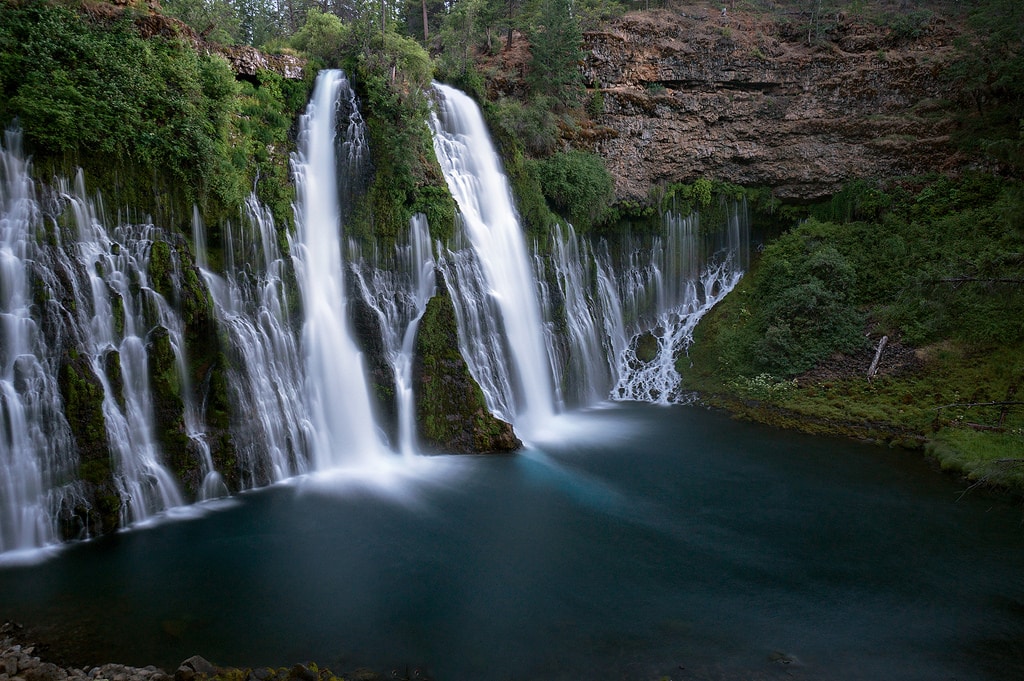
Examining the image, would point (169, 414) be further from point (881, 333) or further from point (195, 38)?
point (881, 333)

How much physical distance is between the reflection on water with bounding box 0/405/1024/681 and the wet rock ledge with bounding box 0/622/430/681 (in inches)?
10.6

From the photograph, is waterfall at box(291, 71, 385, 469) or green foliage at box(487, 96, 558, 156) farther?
green foliage at box(487, 96, 558, 156)

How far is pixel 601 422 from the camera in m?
17.0

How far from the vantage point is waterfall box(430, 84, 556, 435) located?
50.9ft

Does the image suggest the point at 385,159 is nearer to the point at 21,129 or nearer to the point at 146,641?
the point at 21,129

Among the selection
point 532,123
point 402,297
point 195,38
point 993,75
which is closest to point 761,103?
point 993,75

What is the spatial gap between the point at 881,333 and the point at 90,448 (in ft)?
62.0

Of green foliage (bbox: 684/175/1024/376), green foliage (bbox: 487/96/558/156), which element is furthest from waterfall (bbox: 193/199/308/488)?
green foliage (bbox: 684/175/1024/376)

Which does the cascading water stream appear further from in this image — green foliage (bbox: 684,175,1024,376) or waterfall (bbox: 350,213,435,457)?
green foliage (bbox: 684,175,1024,376)

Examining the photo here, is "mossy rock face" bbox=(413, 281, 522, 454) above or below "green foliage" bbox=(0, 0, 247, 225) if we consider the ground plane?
below

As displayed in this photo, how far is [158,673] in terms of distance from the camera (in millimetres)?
6551

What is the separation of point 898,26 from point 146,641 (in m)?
27.9

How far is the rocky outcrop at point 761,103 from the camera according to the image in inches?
866

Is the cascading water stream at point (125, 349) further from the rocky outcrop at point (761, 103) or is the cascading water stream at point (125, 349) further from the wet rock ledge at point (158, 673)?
the rocky outcrop at point (761, 103)
